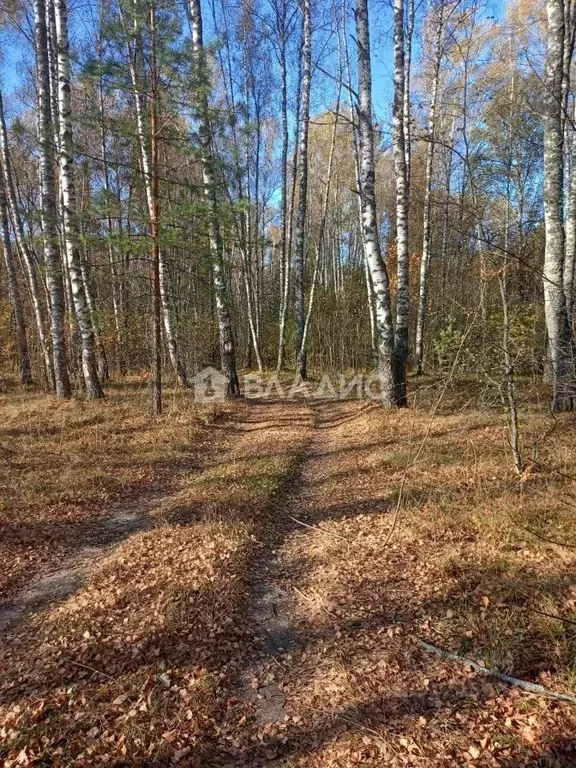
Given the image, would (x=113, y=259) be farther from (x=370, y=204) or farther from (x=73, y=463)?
(x=73, y=463)

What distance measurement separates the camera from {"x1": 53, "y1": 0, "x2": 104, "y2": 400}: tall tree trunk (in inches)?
378

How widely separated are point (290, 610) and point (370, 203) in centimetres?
839

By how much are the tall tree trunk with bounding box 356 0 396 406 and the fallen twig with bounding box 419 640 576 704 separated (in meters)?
7.40

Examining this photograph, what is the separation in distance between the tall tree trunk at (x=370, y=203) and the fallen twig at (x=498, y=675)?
740cm

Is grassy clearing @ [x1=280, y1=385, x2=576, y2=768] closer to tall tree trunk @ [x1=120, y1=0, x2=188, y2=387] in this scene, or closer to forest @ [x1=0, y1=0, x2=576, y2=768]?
forest @ [x1=0, y1=0, x2=576, y2=768]

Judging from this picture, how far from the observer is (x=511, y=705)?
263 centimetres

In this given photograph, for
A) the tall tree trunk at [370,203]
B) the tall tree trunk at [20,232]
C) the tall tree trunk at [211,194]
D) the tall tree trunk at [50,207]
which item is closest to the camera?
the tall tree trunk at [370,203]

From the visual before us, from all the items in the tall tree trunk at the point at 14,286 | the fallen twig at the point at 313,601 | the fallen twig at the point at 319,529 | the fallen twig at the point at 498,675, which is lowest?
the fallen twig at the point at 313,601

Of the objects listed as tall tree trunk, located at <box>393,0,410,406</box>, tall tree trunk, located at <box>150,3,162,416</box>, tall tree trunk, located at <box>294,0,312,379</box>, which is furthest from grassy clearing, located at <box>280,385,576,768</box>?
tall tree trunk, located at <box>294,0,312,379</box>

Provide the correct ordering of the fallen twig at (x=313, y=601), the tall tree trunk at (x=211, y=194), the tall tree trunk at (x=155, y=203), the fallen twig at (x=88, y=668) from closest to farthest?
the fallen twig at (x=88, y=668)
the fallen twig at (x=313, y=601)
the tall tree trunk at (x=155, y=203)
the tall tree trunk at (x=211, y=194)

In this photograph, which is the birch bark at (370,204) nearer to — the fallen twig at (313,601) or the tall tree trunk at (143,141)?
the tall tree trunk at (143,141)

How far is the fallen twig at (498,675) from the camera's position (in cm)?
256

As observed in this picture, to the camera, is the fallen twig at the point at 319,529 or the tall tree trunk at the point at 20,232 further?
the tall tree trunk at the point at 20,232

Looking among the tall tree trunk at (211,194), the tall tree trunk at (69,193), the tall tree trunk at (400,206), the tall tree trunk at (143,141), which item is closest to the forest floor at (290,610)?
the tall tree trunk at (400,206)
